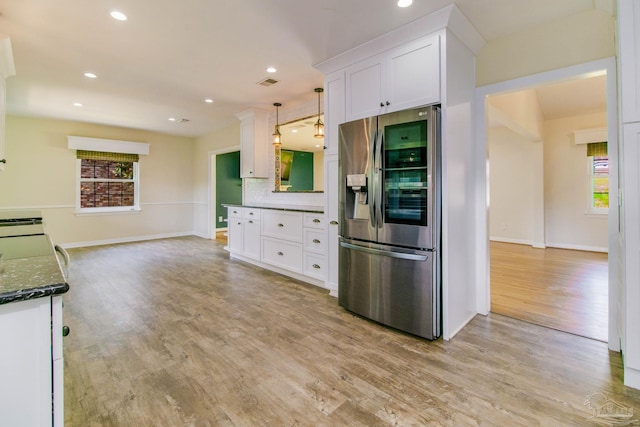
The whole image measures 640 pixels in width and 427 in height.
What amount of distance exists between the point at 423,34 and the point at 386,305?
2.24 meters

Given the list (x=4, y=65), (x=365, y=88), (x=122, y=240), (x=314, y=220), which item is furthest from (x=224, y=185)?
(x=365, y=88)

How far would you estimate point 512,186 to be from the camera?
673 cm

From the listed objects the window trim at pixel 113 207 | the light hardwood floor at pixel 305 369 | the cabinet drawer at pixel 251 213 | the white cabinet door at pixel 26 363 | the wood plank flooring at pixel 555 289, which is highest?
the window trim at pixel 113 207

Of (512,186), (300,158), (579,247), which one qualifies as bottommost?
(579,247)

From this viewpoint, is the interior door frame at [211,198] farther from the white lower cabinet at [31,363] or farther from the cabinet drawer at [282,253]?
the white lower cabinet at [31,363]

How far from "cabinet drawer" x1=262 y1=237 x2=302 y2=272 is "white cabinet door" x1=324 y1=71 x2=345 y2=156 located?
1435 mm

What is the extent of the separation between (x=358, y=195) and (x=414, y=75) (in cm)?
110

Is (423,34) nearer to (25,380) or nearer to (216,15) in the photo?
(216,15)

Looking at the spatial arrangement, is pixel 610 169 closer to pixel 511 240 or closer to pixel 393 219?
pixel 393 219

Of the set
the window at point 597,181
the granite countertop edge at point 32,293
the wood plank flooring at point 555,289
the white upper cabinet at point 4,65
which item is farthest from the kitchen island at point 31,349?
the window at point 597,181

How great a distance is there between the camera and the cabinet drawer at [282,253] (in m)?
4.05

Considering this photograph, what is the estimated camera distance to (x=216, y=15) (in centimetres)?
244

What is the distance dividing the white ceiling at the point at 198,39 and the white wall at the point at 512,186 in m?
4.70

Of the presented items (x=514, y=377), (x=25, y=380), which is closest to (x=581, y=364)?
(x=514, y=377)
